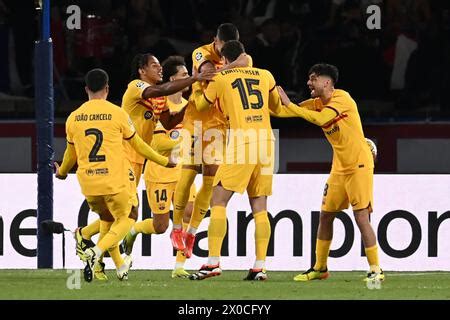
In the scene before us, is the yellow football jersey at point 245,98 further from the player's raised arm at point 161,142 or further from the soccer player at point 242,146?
the player's raised arm at point 161,142

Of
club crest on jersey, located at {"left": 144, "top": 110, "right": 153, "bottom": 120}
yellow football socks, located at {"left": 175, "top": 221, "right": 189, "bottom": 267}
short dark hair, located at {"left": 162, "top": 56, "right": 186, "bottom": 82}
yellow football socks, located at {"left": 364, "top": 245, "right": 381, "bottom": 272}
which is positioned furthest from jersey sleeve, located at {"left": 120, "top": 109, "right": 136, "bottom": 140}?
yellow football socks, located at {"left": 364, "top": 245, "right": 381, "bottom": 272}

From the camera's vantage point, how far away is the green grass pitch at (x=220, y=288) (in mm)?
11562

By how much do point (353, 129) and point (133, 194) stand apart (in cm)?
194

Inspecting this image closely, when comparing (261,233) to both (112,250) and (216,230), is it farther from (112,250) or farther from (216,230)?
(112,250)

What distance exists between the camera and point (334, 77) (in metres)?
12.8

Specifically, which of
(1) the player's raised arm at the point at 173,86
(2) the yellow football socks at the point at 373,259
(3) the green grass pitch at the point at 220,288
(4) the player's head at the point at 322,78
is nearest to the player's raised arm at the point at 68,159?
(3) the green grass pitch at the point at 220,288

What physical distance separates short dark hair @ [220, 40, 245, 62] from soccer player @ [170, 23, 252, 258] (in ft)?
1.23

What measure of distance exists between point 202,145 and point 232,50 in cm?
113

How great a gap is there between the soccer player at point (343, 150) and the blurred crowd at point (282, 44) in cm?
496

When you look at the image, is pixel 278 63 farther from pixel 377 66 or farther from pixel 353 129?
pixel 353 129

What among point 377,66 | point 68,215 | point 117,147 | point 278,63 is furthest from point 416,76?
point 117,147

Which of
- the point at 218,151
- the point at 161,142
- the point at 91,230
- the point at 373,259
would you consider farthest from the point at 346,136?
the point at 91,230

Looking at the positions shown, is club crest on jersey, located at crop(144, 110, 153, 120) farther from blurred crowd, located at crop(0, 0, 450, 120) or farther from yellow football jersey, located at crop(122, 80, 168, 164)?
blurred crowd, located at crop(0, 0, 450, 120)

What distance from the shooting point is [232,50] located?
12.9 m
